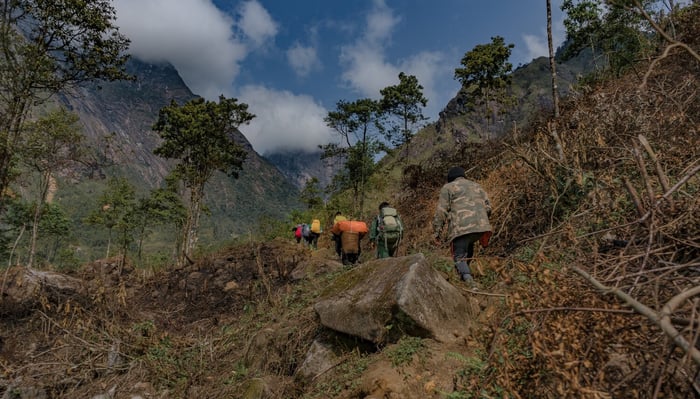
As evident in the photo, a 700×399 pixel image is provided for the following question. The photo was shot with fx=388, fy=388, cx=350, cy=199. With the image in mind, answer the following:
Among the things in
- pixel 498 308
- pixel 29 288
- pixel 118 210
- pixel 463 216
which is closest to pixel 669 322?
pixel 498 308

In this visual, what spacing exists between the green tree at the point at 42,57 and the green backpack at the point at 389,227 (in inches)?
419

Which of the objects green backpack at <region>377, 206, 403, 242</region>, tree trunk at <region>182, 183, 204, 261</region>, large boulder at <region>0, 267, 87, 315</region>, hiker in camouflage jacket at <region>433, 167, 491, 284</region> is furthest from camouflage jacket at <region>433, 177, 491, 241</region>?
tree trunk at <region>182, 183, 204, 261</region>

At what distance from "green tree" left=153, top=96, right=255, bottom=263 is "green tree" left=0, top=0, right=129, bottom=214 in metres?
10.6

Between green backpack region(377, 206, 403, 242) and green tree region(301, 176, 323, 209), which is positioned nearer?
green backpack region(377, 206, 403, 242)

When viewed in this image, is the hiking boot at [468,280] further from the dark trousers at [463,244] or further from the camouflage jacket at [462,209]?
the camouflage jacket at [462,209]

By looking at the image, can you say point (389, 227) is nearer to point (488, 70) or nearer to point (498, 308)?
point (498, 308)

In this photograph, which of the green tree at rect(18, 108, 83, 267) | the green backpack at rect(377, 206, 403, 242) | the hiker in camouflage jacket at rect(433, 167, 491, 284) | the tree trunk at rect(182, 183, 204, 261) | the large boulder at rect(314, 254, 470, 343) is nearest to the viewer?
the large boulder at rect(314, 254, 470, 343)

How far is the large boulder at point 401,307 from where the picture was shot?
434cm

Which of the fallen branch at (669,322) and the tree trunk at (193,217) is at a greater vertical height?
the tree trunk at (193,217)

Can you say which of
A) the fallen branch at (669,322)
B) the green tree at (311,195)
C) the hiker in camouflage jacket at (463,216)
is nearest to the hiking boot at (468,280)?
the hiker in camouflage jacket at (463,216)

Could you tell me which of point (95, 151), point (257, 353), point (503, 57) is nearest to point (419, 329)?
point (257, 353)

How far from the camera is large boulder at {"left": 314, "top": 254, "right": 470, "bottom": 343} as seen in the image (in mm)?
4344

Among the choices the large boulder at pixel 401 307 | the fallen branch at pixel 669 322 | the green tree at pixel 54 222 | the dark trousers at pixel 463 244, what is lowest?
the large boulder at pixel 401 307

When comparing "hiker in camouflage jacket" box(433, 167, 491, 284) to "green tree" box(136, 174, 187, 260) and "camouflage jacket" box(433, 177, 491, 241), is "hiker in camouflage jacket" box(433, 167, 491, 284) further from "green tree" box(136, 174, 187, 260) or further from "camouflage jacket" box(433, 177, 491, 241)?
"green tree" box(136, 174, 187, 260)
